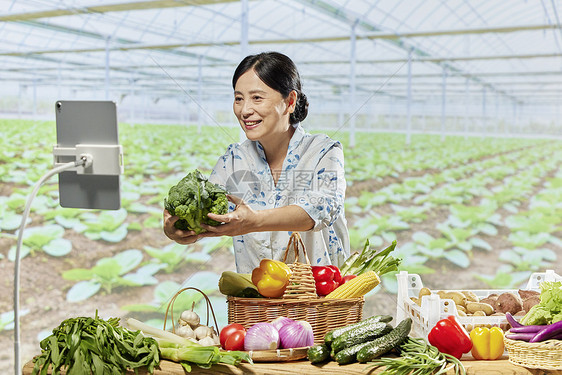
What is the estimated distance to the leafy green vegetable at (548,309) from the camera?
1654 mm

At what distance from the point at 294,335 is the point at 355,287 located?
253 millimetres

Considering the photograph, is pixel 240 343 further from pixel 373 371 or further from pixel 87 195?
pixel 87 195

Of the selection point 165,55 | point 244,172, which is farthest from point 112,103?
point 165,55

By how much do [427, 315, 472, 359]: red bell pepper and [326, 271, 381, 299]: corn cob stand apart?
229 millimetres

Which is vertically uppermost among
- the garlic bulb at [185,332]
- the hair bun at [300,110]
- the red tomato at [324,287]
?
the hair bun at [300,110]

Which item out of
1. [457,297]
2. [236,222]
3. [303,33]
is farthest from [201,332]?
[303,33]

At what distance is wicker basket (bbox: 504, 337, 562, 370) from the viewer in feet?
5.20

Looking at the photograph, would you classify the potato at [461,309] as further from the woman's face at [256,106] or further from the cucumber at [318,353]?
the woman's face at [256,106]

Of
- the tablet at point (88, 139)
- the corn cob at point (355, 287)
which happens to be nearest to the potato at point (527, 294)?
the corn cob at point (355, 287)

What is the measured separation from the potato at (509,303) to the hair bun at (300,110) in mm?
917

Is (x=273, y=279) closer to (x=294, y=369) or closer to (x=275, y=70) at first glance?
(x=294, y=369)

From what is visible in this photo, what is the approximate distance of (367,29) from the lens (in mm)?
15664

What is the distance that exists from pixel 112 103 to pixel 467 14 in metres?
16.6

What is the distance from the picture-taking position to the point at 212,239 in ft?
26.0
